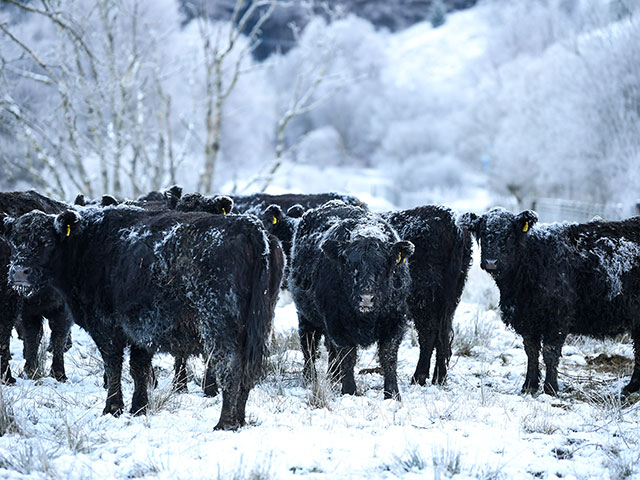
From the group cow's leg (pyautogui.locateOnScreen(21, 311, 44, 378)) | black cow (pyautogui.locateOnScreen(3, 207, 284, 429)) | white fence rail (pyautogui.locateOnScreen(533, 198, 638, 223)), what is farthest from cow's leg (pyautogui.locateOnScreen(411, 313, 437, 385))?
white fence rail (pyautogui.locateOnScreen(533, 198, 638, 223))

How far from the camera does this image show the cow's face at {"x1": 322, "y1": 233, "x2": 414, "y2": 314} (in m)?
5.79

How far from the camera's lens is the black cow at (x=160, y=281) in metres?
4.70

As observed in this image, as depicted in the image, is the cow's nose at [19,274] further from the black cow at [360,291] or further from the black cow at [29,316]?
the black cow at [360,291]

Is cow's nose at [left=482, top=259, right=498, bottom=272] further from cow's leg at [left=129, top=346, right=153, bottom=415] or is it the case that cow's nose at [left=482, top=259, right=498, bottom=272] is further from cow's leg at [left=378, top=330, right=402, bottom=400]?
cow's leg at [left=129, top=346, right=153, bottom=415]

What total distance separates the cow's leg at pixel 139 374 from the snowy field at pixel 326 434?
24cm

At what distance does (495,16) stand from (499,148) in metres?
59.8

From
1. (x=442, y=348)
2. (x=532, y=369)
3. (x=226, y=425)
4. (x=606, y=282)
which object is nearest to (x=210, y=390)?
(x=226, y=425)

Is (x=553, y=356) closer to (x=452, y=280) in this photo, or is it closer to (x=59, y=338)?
(x=452, y=280)

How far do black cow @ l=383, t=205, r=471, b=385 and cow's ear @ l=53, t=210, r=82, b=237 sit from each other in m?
3.42

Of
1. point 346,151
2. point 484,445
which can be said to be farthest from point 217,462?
point 346,151

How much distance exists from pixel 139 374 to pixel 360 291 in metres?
2.04

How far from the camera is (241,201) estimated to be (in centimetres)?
1169

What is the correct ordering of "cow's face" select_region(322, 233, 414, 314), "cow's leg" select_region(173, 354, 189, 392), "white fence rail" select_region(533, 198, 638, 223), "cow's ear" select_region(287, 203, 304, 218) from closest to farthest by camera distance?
"cow's face" select_region(322, 233, 414, 314), "cow's leg" select_region(173, 354, 189, 392), "cow's ear" select_region(287, 203, 304, 218), "white fence rail" select_region(533, 198, 638, 223)

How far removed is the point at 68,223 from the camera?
17.4 ft
